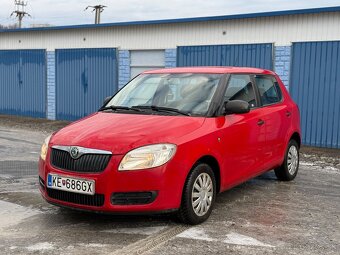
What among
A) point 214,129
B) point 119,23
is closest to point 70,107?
point 119,23

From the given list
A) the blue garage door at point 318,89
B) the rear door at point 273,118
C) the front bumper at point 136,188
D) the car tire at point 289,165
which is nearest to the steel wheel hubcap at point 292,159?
the car tire at point 289,165

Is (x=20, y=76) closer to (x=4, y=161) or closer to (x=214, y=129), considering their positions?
(x=4, y=161)

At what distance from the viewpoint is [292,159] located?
7359mm

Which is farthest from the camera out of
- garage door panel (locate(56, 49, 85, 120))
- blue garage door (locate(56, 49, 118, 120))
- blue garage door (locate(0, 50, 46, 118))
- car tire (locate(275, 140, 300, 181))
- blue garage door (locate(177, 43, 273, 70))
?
blue garage door (locate(0, 50, 46, 118))

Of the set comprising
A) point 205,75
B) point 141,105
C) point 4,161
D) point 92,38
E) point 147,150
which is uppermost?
point 92,38

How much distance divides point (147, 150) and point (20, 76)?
1689 centimetres

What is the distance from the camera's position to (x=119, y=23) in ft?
53.9

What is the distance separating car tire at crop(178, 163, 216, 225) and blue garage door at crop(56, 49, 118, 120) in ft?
39.3

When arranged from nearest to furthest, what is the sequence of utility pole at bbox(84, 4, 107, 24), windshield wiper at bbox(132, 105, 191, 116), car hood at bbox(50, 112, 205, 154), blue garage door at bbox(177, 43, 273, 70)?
car hood at bbox(50, 112, 205, 154)
windshield wiper at bbox(132, 105, 191, 116)
blue garage door at bbox(177, 43, 273, 70)
utility pole at bbox(84, 4, 107, 24)

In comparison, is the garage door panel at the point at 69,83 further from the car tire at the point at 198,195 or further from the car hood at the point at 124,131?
the car tire at the point at 198,195

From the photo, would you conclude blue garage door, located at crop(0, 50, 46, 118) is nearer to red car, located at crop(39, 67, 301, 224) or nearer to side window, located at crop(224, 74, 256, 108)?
red car, located at crop(39, 67, 301, 224)

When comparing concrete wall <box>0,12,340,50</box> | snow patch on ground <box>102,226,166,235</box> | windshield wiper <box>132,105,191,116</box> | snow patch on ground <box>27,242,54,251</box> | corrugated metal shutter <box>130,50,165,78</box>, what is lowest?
snow patch on ground <box>27,242,54,251</box>

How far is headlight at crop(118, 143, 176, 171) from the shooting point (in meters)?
4.44

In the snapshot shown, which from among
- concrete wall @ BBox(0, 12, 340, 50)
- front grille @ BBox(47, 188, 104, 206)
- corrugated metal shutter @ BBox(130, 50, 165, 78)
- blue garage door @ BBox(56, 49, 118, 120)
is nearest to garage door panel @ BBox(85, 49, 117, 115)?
blue garage door @ BBox(56, 49, 118, 120)
